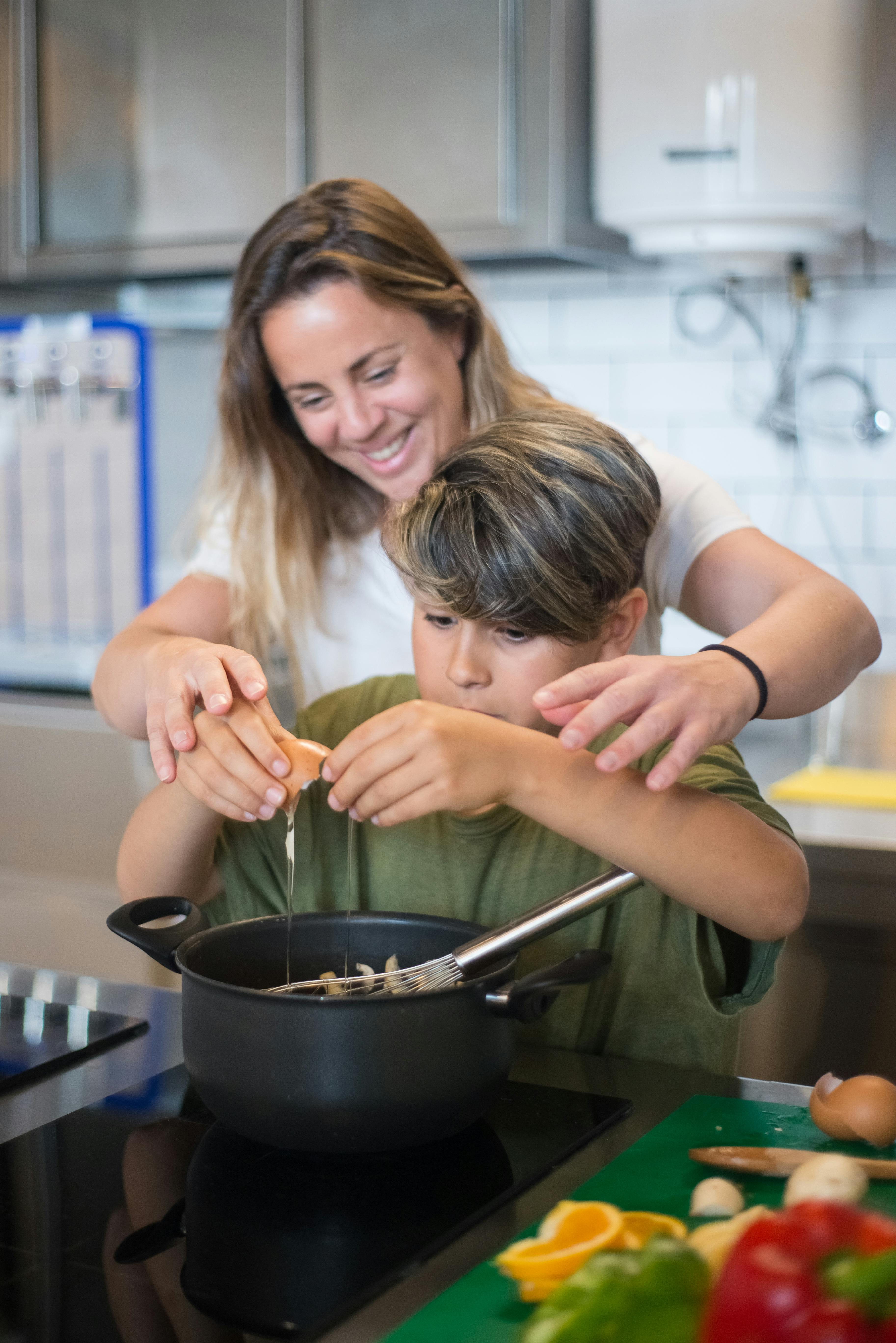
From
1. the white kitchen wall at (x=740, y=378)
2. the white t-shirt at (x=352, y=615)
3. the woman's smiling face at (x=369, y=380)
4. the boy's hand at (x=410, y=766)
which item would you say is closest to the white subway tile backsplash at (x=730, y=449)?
the white kitchen wall at (x=740, y=378)

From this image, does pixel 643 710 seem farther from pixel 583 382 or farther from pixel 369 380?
pixel 583 382

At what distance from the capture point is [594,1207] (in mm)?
737

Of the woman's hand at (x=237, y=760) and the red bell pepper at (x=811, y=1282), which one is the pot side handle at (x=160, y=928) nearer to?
the woman's hand at (x=237, y=760)

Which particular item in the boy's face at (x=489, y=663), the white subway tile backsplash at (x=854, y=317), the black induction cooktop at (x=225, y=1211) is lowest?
the black induction cooktop at (x=225, y=1211)

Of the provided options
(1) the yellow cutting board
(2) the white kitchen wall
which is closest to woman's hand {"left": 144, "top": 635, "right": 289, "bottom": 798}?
(1) the yellow cutting board

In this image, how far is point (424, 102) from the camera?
7.59 ft

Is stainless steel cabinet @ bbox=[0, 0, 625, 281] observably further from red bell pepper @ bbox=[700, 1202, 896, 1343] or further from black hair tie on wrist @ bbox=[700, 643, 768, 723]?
red bell pepper @ bbox=[700, 1202, 896, 1343]

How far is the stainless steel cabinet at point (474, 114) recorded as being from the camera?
2.23 m

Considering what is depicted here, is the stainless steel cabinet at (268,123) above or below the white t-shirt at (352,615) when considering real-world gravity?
above

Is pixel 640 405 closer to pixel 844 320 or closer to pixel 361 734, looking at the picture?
pixel 844 320

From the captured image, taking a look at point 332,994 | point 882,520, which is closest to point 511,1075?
point 332,994

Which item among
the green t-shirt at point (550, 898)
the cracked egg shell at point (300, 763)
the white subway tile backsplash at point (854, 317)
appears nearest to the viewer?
the cracked egg shell at point (300, 763)

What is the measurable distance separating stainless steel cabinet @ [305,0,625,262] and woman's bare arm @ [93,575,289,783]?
934 millimetres

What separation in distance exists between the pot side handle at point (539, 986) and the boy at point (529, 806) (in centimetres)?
19
